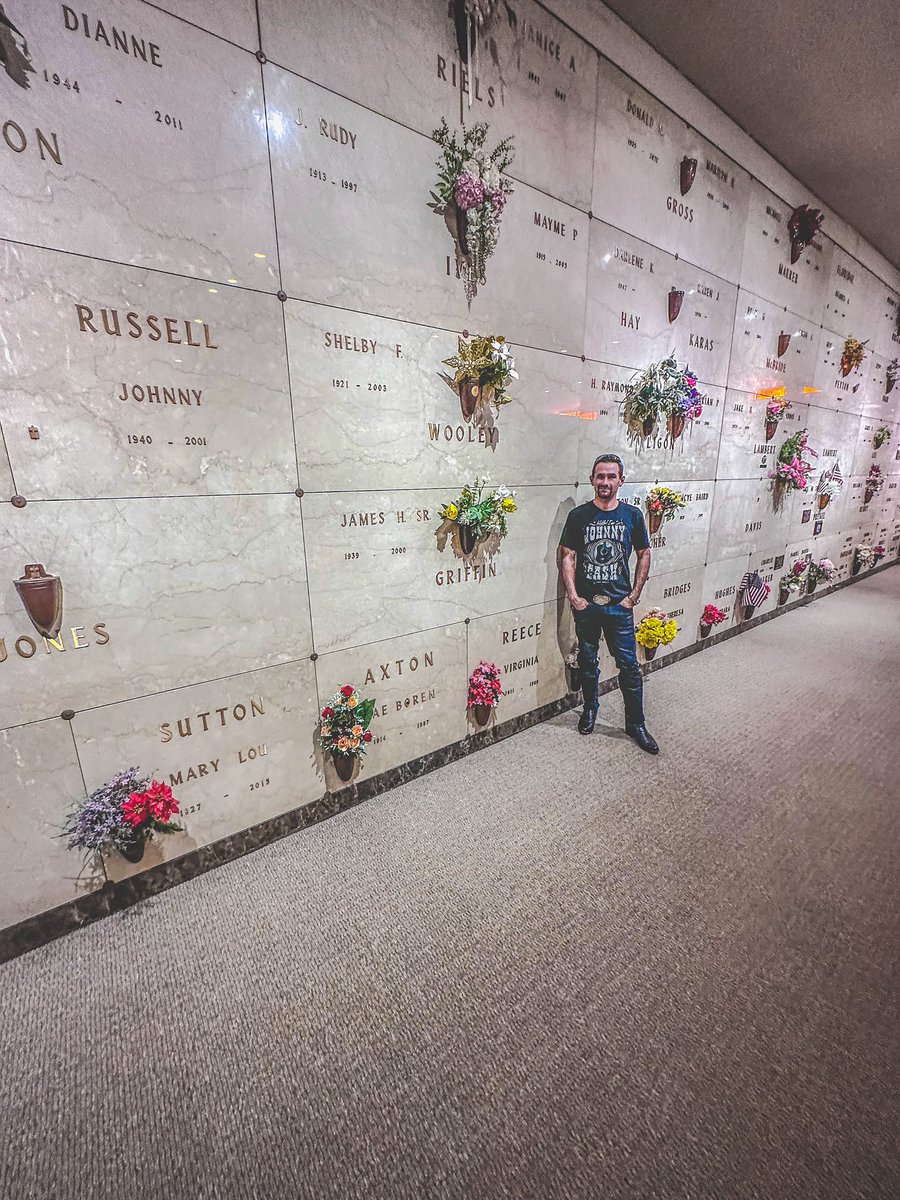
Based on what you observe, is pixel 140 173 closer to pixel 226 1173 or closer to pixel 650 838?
pixel 226 1173

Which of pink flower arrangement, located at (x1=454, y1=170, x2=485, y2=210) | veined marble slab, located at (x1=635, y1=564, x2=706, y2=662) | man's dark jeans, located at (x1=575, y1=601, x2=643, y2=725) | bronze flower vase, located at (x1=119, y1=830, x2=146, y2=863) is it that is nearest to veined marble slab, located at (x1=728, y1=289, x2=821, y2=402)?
veined marble slab, located at (x1=635, y1=564, x2=706, y2=662)

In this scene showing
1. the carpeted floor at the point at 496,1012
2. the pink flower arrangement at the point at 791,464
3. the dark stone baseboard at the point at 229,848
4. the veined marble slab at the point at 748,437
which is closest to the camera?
the carpeted floor at the point at 496,1012

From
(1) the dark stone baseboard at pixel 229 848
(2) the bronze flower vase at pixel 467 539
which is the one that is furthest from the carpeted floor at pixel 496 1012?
(2) the bronze flower vase at pixel 467 539

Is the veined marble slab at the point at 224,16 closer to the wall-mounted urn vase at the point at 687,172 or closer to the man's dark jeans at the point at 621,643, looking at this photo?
the wall-mounted urn vase at the point at 687,172

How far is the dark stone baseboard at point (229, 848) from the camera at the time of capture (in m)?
1.96

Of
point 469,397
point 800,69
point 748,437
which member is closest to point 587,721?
point 469,397

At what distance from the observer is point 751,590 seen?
212 inches

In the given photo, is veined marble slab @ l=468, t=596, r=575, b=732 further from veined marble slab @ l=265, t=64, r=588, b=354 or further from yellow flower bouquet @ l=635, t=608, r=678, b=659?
veined marble slab @ l=265, t=64, r=588, b=354

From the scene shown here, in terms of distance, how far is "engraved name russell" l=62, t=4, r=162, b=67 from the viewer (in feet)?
5.19

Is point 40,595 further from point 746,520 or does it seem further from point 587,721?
point 746,520

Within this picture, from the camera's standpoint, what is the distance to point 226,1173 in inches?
49.4

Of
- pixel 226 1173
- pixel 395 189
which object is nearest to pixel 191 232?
pixel 395 189

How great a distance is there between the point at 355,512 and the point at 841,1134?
2752 millimetres

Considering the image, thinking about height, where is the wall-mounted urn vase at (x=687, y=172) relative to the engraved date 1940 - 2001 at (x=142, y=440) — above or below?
above
